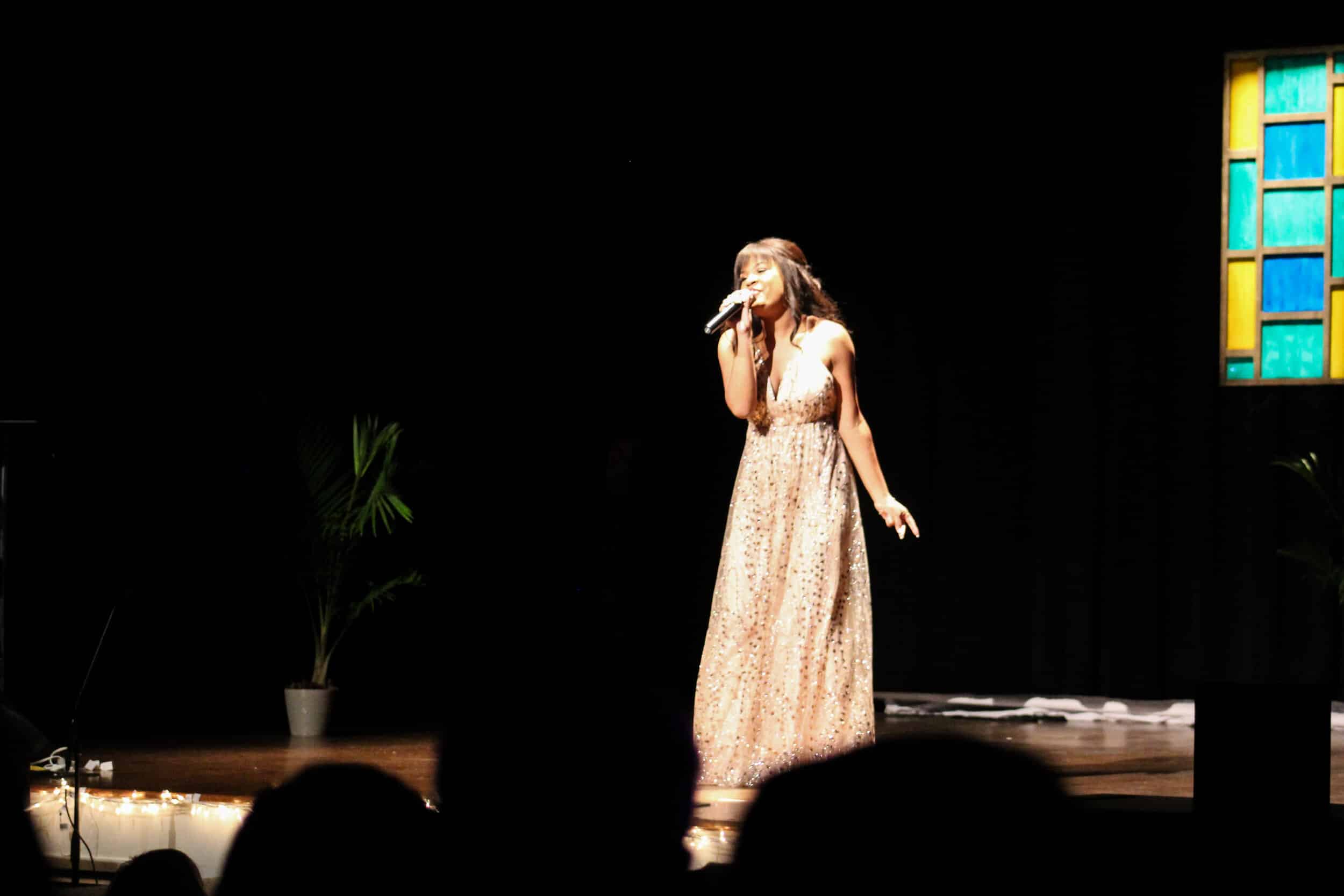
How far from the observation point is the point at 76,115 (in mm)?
6254

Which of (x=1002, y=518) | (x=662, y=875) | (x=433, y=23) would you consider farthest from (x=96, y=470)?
(x=662, y=875)

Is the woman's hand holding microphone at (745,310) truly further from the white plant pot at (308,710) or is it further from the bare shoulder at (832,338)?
the white plant pot at (308,710)

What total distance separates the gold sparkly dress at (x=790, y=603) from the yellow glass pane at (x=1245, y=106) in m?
3.38

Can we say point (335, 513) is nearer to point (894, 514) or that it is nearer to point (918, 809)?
point (894, 514)

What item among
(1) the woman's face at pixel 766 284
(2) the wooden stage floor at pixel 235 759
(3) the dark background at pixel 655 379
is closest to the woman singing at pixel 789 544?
(1) the woman's face at pixel 766 284

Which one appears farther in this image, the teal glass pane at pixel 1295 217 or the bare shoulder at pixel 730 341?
the teal glass pane at pixel 1295 217

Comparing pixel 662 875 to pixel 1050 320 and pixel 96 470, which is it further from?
pixel 1050 320

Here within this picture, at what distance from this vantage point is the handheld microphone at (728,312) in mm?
4152

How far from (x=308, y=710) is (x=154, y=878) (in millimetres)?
4899

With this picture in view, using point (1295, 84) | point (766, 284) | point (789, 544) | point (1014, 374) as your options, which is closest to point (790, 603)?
point (789, 544)

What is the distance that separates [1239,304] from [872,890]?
21.2 feet

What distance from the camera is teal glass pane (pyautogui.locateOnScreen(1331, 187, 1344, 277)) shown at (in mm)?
6902

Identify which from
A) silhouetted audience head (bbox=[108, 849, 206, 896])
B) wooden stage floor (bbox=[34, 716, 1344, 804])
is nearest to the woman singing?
wooden stage floor (bbox=[34, 716, 1344, 804])

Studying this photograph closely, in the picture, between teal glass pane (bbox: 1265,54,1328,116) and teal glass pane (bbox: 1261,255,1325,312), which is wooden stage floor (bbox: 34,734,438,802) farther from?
teal glass pane (bbox: 1265,54,1328,116)
